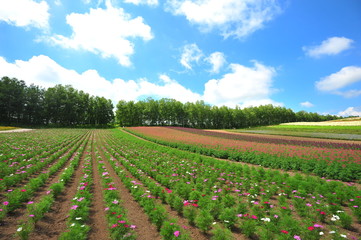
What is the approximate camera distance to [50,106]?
69.2 m

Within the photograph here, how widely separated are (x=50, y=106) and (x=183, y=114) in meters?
65.6

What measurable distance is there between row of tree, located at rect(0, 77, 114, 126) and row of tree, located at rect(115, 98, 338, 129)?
11.5 m

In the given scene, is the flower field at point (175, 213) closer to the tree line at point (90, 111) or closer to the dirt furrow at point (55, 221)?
the dirt furrow at point (55, 221)

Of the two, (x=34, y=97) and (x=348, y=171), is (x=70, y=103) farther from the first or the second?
(x=348, y=171)

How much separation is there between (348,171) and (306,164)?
5.98 ft

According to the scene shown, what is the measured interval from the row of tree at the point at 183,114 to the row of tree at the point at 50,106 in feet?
37.7

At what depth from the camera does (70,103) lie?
72.4m

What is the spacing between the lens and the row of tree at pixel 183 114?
7969 cm

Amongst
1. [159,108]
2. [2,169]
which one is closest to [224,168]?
[2,169]

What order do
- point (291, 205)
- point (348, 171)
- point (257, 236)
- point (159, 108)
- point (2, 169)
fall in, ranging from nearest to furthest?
point (257, 236) → point (291, 205) → point (2, 169) → point (348, 171) → point (159, 108)

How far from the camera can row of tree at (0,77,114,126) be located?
6191 cm

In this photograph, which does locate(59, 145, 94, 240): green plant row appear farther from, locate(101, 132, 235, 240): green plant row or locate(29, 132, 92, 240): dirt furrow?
locate(101, 132, 235, 240): green plant row

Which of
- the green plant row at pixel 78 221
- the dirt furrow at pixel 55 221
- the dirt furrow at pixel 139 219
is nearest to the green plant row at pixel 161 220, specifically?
the dirt furrow at pixel 139 219

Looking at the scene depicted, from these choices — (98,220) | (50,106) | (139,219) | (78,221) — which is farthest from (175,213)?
(50,106)
